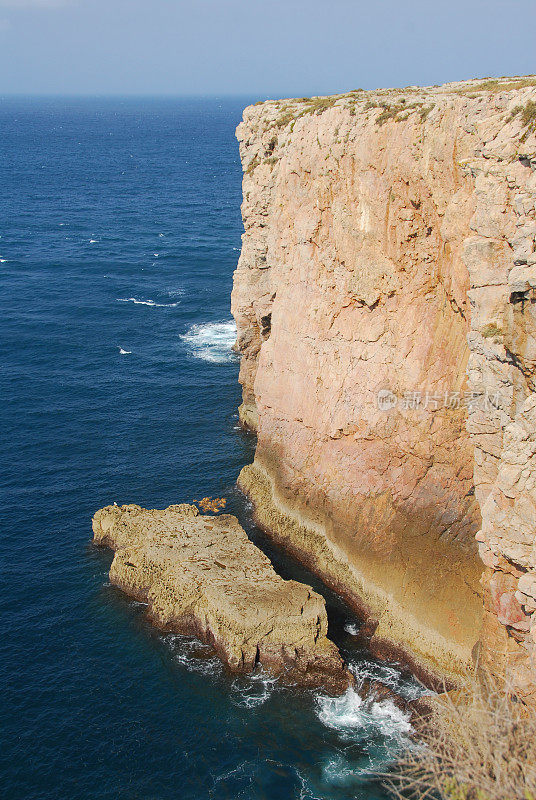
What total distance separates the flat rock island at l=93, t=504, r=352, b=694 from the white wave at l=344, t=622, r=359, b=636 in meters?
2.51

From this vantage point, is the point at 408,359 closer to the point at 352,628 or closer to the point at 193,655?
the point at 352,628

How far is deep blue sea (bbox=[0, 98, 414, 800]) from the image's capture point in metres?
38.1

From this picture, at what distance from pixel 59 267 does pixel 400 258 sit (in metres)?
82.8

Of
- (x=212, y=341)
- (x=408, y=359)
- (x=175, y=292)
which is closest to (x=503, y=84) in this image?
(x=408, y=359)

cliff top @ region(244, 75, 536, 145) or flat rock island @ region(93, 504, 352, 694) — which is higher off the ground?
Result: cliff top @ region(244, 75, 536, 145)

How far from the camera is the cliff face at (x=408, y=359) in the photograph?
1334 inches

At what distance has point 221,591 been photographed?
153 feet

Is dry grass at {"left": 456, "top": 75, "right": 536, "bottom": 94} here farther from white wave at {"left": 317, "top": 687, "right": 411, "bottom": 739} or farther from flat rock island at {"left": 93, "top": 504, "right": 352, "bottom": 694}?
white wave at {"left": 317, "top": 687, "right": 411, "bottom": 739}

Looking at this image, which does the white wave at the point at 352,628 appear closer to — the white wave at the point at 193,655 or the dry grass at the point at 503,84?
the white wave at the point at 193,655

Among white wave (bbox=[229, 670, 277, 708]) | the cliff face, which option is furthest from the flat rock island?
the cliff face

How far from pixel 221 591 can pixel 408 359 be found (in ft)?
61.7

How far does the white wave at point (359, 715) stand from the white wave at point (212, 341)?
4860cm
